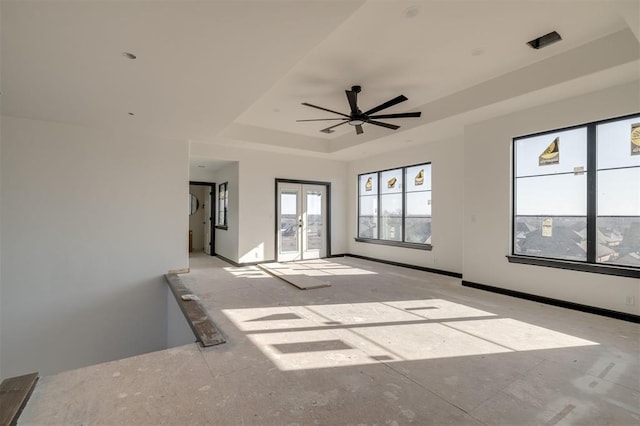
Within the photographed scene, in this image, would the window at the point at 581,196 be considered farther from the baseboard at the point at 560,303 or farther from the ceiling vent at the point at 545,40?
the ceiling vent at the point at 545,40

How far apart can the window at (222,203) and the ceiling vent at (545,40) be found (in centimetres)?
681

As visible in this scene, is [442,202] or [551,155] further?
[442,202]

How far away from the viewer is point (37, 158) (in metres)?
4.62

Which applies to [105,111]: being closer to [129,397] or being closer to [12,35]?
[12,35]

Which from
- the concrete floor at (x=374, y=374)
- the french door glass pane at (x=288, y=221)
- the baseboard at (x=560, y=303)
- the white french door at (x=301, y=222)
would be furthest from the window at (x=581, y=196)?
the french door glass pane at (x=288, y=221)

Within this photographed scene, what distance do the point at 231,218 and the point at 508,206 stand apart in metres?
5.93

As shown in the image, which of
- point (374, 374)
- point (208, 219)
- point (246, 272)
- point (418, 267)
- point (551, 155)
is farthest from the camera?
point (208, 219)

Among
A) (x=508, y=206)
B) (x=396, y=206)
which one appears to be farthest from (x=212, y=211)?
(x=508, y=206)

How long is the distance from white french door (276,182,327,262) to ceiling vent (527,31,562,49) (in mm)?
5667

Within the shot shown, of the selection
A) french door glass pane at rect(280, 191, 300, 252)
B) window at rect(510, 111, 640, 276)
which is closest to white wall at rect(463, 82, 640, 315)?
window at rect(510, 111, 640, 276)

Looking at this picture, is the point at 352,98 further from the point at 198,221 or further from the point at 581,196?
the point at 198,221

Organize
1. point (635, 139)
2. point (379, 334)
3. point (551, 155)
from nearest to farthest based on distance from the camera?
point (379, 334) < point (635, 139) < point (551, 155)

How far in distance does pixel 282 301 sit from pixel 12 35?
12.5 ft

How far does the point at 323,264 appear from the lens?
7.45 metres
